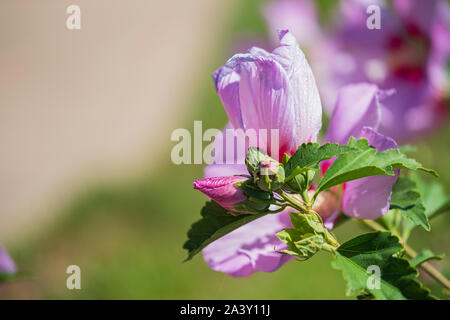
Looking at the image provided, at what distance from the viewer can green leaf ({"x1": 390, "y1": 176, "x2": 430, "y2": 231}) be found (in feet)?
2.01

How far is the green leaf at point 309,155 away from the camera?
56cm

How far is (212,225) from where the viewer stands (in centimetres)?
61

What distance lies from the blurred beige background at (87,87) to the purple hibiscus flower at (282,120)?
115 inches

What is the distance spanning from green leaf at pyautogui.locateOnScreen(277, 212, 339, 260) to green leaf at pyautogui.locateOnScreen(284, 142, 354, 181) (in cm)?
5

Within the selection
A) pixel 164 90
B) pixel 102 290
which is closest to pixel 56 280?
pixel 102 290

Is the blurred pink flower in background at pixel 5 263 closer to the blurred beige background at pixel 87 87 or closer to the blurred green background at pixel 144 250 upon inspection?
the blurred green background at pixel 144 250

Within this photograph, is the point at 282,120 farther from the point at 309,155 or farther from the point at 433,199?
the point at 433,199

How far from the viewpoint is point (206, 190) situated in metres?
0.57

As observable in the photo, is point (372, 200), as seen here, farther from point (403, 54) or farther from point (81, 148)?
point (81, 148)

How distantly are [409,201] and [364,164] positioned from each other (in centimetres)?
10

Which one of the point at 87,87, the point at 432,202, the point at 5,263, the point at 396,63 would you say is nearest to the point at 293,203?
the point at 432,202

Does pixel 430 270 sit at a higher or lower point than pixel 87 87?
lower

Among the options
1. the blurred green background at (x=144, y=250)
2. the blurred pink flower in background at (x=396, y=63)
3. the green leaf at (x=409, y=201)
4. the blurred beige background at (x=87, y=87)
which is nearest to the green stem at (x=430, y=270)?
the green leaf at (x=409, y=201)
